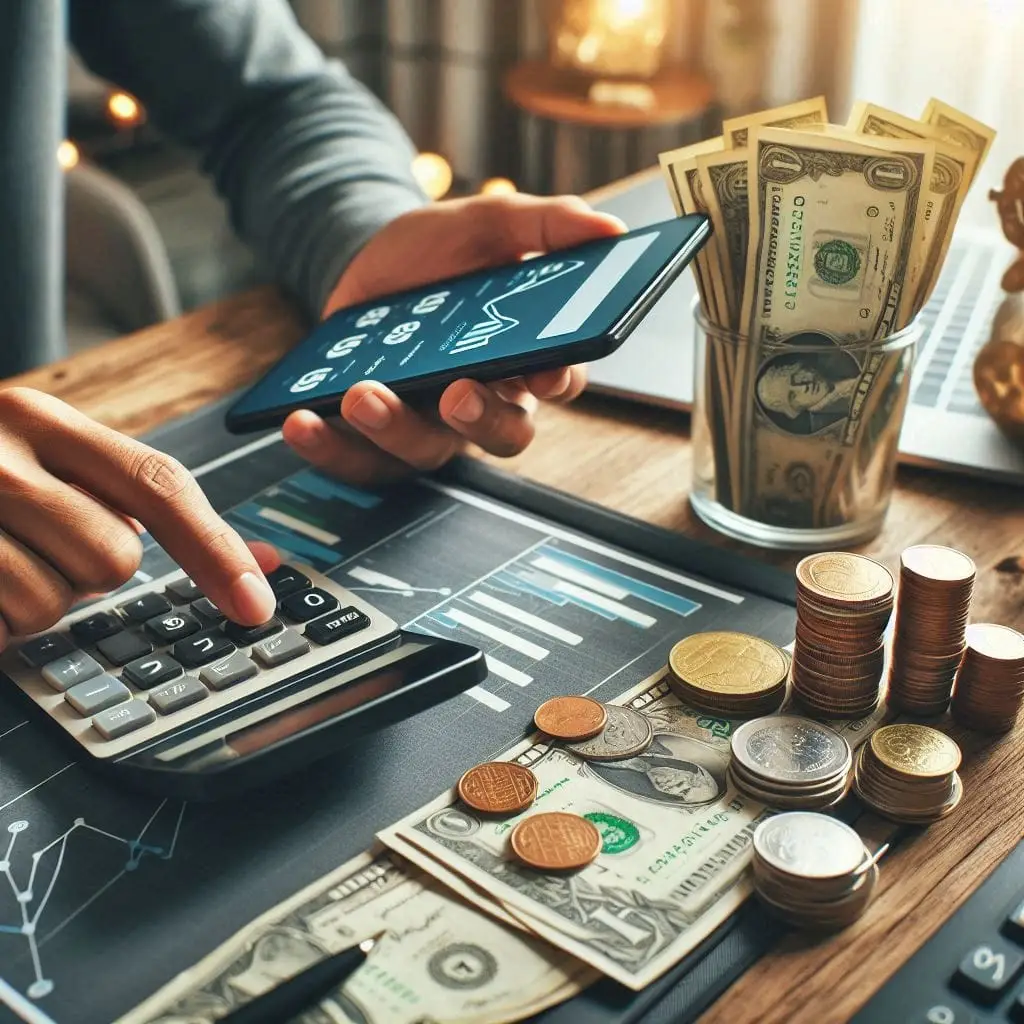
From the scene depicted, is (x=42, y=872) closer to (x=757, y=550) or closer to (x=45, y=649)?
(x=45, y=649)

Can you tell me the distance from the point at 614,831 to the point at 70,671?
0.26 meters

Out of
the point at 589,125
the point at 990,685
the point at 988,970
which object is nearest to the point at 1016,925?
the point at 988,970

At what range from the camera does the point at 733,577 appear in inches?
26.9

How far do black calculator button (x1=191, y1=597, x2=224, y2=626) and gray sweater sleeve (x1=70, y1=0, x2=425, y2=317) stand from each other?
0.48 metres

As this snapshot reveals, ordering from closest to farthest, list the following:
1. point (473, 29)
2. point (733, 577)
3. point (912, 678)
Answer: point (912, 678), point (733, 577), point (473, 29)

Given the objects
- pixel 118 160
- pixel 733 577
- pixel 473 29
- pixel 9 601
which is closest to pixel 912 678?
pixel 733 577

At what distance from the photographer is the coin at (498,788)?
0.52m

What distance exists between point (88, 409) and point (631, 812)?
551 mm

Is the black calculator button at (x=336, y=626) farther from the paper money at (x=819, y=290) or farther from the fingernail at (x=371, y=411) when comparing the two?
the paper money at (x=819, y=290)

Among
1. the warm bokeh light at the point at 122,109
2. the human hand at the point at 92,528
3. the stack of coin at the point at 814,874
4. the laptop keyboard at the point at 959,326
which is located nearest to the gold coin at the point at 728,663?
the stack of coin at the point at 814,874

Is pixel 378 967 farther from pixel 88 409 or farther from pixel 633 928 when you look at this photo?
pixel 88 409

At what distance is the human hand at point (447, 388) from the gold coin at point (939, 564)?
10.0 inches

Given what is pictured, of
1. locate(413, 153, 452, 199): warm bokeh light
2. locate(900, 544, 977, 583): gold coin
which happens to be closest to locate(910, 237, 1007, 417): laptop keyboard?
locate(900, 544, 977, 583): gold coin

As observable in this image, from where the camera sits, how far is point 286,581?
0.64m
